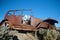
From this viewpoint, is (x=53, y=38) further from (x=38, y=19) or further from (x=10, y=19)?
(x=10, y=19)

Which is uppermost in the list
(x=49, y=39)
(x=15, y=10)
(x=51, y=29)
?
(x=15, y=10)

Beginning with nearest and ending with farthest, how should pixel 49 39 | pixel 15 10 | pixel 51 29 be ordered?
pixel 49 39, pixel 51 29, pixel 15 10

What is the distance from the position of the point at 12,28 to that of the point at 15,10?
2599mm

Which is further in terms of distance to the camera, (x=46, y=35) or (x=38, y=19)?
(x=38, y=19)

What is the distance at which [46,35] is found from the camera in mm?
13516

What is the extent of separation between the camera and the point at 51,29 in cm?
1439

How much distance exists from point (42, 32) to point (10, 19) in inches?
170

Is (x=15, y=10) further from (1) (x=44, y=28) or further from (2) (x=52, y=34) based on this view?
(2) (x=52, y=34)

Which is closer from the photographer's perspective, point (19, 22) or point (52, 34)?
point (52, 34)

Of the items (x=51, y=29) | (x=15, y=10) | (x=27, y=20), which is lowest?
(x=51, y=29)

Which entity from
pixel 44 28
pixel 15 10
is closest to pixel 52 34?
pixel 44 28

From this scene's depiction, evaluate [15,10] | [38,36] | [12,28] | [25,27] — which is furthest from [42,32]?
[15,10]

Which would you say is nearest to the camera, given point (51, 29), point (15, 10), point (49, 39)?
point (49, 39)

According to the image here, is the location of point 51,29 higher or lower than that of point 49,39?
higher
